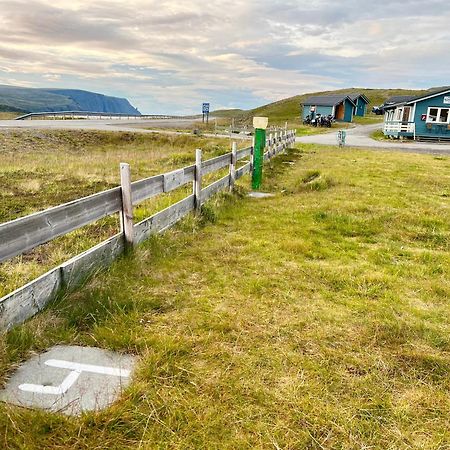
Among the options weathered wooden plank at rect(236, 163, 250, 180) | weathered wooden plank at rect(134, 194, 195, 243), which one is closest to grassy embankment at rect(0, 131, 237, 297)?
weathered wooden plank at rect(134, 194, 195, 243)

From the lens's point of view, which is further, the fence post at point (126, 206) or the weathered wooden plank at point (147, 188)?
the weathered wooden plank at point (147, 188)

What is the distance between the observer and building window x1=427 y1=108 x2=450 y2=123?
114ft

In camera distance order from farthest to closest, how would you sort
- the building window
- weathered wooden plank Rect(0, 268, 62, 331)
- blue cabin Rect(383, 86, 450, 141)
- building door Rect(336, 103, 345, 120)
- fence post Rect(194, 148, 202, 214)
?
building door Rect(336, 103, 345, 120), the building window, blue cabin Rect(383, 86, 450, 141), fence post Rect(194, 148, 202, 214), weathered wooden plank Rect(0, 268, 62, 331)

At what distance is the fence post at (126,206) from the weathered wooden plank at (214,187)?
307 centimetres

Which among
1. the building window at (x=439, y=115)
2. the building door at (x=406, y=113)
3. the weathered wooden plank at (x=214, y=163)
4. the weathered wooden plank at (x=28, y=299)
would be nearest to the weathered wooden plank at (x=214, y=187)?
the weathered wooden plank at (x=214, y=163)

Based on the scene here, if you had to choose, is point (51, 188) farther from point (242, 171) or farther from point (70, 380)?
point (70, 380)

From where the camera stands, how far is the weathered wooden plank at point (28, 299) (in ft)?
10.0

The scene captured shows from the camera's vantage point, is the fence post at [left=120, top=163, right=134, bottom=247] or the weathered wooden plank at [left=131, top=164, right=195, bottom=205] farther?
the weathered wooden plank at [left=131, top=164, right=195, bottom=205]

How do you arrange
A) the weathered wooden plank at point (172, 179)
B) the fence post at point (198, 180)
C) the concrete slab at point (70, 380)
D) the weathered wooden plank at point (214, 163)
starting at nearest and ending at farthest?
the concrete slab at point (70, 380)
the weathered wooden plank at point (172, 179)
the fence post at point (198, 180)
the weathered wooden plank at point (214, 163)

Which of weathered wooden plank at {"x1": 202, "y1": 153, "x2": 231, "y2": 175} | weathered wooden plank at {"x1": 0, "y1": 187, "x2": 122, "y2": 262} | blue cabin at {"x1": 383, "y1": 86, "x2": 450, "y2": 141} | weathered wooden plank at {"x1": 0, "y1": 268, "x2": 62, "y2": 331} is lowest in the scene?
weathered wooden plank at {"x1": 0, "y1": 268, "x2": 62, "y2": 331}

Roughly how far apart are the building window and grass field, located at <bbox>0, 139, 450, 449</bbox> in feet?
109

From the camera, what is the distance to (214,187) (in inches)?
338

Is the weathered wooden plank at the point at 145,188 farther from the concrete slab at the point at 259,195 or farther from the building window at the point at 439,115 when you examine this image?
the building window at the point at 439,115

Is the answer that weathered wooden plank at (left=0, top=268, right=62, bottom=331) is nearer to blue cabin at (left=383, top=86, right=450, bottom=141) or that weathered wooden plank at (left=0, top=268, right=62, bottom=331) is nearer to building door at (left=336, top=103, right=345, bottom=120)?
blue cabin at (left=383, top=86, right=450, bottom=141)
